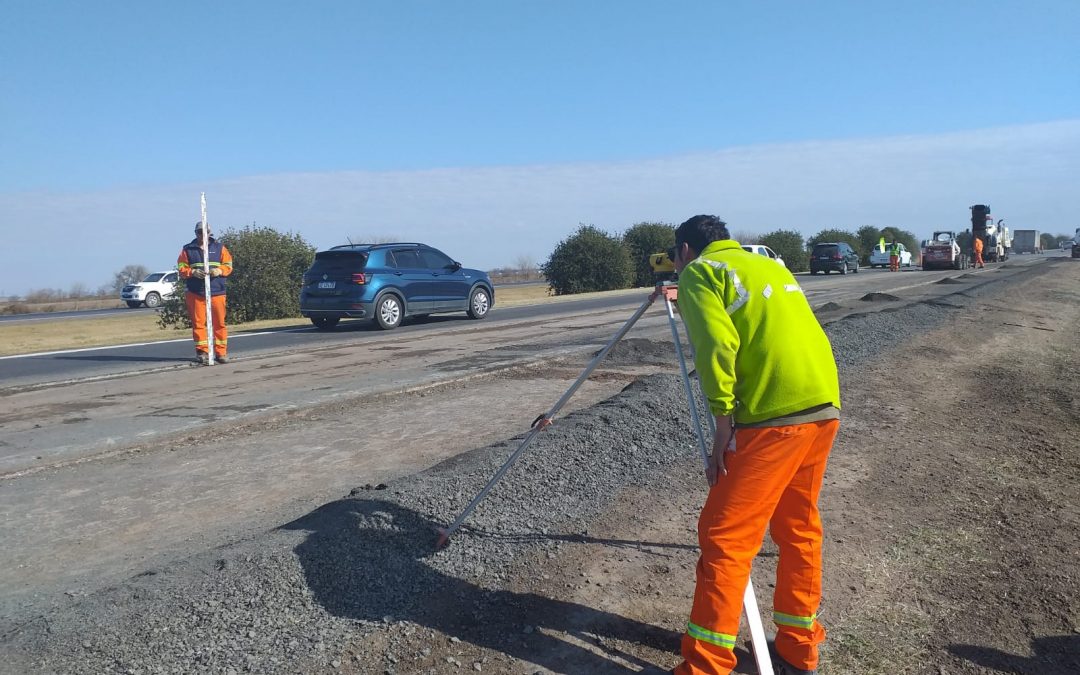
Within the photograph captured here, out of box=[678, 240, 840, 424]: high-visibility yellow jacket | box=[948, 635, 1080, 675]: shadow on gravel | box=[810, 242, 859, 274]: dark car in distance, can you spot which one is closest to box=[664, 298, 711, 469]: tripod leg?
box=[678, 240, 840, 424]: high-visibility yellow jacket

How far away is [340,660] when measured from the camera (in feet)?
11.2

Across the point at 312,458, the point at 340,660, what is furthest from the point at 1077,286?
the point at 340,660

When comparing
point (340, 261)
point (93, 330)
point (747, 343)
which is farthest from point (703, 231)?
point (93, 330)

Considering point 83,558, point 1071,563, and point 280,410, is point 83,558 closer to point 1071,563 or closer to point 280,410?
point 280,410

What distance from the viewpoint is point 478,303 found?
19.9 m

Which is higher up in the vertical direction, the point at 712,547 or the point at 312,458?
the point at 712,547

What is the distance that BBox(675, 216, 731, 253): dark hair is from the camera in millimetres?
3443

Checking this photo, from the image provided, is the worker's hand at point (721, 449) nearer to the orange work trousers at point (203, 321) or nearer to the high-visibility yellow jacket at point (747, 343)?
the high-visibility yellow jacket at point (747, 343)

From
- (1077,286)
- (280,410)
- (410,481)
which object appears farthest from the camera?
(1077,286)

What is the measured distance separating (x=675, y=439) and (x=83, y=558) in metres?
4.31

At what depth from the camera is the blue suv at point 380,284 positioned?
17219 mm

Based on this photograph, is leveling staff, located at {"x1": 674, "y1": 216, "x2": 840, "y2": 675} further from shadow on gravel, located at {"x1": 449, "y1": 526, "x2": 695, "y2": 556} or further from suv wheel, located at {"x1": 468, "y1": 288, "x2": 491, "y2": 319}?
suv wheel, located at {"x1": 468, "y1": 288, "x2": 491, "y2": 319}

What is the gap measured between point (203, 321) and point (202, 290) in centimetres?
49

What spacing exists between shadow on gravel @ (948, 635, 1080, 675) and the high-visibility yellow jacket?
1.39 m
